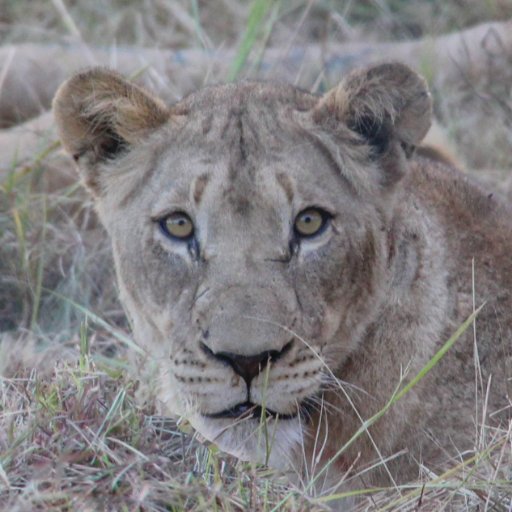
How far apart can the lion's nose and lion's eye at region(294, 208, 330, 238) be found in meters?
0.40

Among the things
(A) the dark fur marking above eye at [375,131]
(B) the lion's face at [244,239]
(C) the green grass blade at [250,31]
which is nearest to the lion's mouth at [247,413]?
(B) the lion's face at [244,239]

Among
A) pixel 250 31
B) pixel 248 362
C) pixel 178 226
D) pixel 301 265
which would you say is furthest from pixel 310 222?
pixel 250 31

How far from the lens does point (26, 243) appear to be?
4914mm

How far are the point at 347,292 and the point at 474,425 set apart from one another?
1.69ft

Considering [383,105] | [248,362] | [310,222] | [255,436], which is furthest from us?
[383,105]

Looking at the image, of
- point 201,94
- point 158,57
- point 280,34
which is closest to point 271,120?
point 201,94

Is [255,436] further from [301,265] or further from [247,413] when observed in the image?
[301,265]

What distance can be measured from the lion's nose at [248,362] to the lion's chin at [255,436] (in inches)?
5.2

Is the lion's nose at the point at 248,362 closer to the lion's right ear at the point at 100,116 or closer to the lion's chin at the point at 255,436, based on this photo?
the lion's chin at the point at 255,436

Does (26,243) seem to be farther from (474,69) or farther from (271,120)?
(474,69)

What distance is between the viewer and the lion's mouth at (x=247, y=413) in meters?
3.01

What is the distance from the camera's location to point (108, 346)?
4543mm

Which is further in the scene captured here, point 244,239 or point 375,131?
point 375,131

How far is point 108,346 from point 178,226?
1.36 metres
